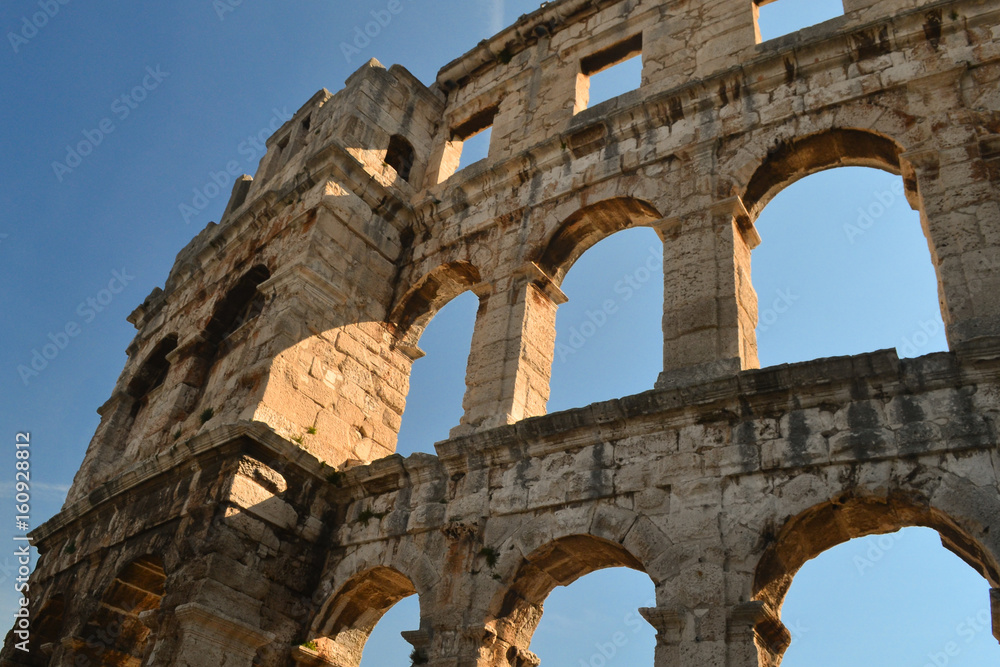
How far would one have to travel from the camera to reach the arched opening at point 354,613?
7391 mm

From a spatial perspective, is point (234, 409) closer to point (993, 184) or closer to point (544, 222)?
point (544, 222)

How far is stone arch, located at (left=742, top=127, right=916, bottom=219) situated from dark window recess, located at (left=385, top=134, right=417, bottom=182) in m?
4.97

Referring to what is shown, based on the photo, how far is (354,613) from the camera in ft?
25.1

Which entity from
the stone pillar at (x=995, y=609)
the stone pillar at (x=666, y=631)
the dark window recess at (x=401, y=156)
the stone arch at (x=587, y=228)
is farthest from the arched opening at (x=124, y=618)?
the stone pillar at (x=995, y=609)

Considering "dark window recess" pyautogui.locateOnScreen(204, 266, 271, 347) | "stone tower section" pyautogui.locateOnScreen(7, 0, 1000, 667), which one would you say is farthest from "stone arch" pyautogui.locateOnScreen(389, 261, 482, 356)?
"dark window recess" pyautogui.locateOnScreen(204, 266, 271, 347)

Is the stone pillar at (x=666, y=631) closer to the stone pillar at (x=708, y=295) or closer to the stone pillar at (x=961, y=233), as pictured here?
the stone pillar at (x=708, y=295)

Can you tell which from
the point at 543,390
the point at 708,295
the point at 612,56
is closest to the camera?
the point at 708,295

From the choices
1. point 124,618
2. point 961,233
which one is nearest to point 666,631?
point 961,233

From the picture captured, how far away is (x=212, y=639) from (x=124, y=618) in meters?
2.29

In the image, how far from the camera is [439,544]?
22.6 feet

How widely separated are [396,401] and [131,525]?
2.95 meters

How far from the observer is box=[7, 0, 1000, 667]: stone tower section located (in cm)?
551

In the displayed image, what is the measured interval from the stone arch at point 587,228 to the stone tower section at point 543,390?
0.10ft

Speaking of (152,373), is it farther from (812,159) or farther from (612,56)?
(812,159)
